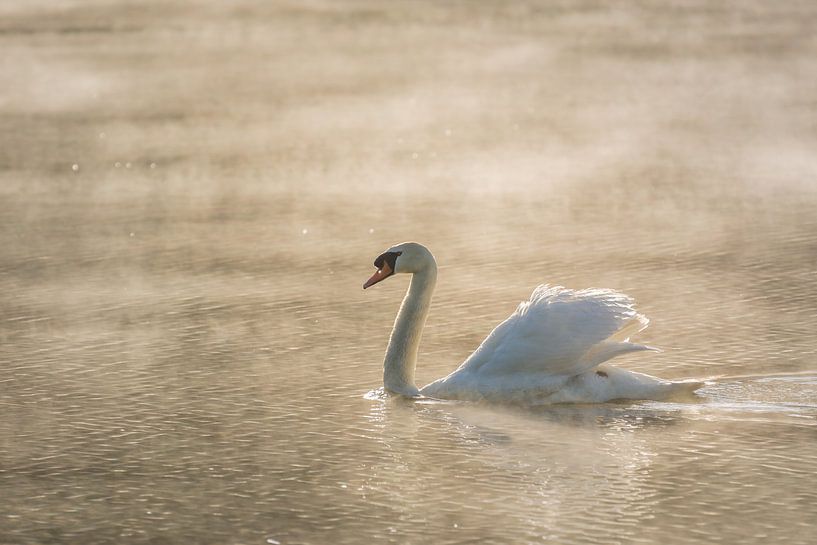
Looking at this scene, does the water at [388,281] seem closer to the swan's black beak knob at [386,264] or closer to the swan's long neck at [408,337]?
the swan's long neck at [408,337]

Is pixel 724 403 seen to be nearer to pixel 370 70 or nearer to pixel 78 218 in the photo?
pixel 78 218

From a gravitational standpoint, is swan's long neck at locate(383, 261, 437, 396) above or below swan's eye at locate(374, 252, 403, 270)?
below

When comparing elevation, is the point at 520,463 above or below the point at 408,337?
below

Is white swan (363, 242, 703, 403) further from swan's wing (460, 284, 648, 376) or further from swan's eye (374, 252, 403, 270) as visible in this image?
swan's eye (374, 252, 403, 270)

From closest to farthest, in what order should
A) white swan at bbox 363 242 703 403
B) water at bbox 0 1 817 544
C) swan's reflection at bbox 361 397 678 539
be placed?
swan's reflection at bbox 361 397 678 539
water at bbox 0 1 817 544
white swan at bbox 363 242 703 403

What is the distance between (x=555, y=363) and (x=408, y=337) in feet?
2.80

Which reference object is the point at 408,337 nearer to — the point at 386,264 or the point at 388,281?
the point at 386,264

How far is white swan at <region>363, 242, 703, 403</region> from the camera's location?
8016 millimetres

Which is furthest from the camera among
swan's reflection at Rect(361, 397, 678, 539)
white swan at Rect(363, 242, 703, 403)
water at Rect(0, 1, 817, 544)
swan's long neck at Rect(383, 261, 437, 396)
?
swan's long neck at Rect(383, 261, 437, 396)

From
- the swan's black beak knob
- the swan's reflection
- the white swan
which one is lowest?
the swan's reflection

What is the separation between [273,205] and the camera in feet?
43.4

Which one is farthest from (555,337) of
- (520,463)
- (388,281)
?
(388,281)

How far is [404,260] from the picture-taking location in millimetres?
8672

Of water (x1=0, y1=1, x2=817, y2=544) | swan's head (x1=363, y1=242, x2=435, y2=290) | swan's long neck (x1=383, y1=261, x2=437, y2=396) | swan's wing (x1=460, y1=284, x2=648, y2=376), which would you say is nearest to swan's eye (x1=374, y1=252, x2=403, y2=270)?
swan's head (x1=363, y1=242, x2=435, y2=290)
